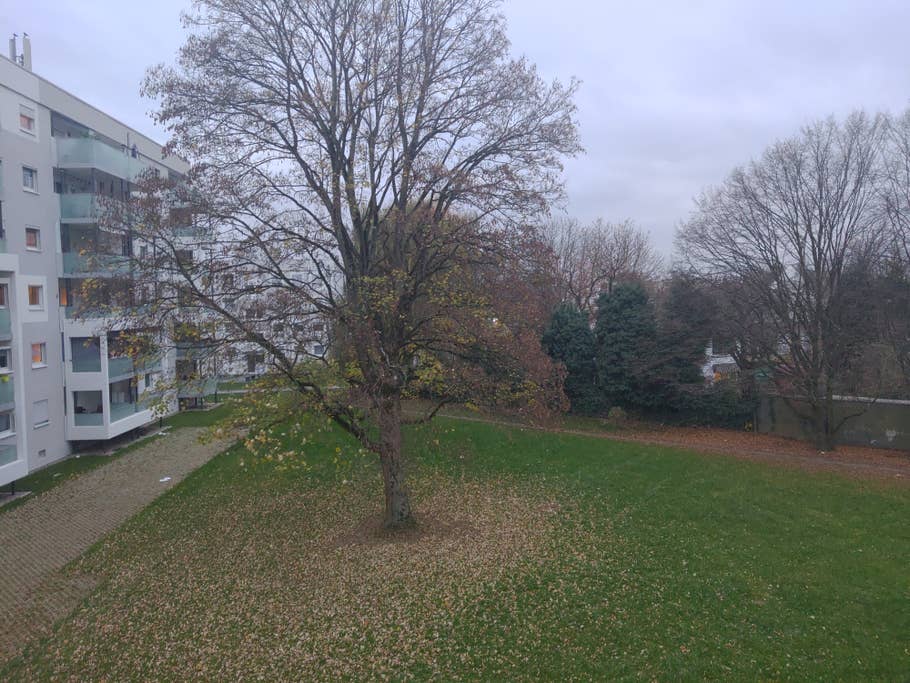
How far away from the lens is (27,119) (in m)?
22.5

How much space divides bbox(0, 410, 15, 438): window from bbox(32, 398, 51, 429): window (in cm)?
214

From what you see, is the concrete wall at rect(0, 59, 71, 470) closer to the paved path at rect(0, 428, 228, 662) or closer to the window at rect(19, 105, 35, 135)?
the window at rect(19, 105, 35, 135)

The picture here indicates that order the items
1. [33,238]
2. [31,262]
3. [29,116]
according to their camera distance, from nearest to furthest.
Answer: [31,262]
[29,116]
[33,238]

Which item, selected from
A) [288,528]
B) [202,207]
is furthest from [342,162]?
[288,528]

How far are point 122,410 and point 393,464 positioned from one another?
63.3ft

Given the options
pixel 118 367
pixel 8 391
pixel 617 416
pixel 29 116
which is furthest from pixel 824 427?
pixel 29 116

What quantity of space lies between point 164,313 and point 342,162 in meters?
4.26

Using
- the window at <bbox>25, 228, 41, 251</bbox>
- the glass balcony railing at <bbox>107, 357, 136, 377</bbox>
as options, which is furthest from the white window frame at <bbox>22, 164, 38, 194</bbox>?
the glass balcony railing at <bbox>107, 357, 136, 377</bbox>

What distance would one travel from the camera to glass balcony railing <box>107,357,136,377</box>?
82.5 ft

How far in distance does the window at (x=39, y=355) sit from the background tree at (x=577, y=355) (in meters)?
19.4

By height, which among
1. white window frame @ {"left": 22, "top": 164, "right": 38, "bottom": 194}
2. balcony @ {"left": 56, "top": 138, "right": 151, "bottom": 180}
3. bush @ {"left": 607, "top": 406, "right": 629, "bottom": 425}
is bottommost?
bush @ {"left": 607, "top": 406, "right": 629, "bottom": 425}

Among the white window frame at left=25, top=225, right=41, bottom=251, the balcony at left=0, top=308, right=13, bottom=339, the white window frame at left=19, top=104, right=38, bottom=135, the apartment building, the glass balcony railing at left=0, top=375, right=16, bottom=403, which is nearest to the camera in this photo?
the balcony at left=0, top=308, right=13, bottom=339

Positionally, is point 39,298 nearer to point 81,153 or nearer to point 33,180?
point 33,180

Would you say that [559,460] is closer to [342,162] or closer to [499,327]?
[499,327]
